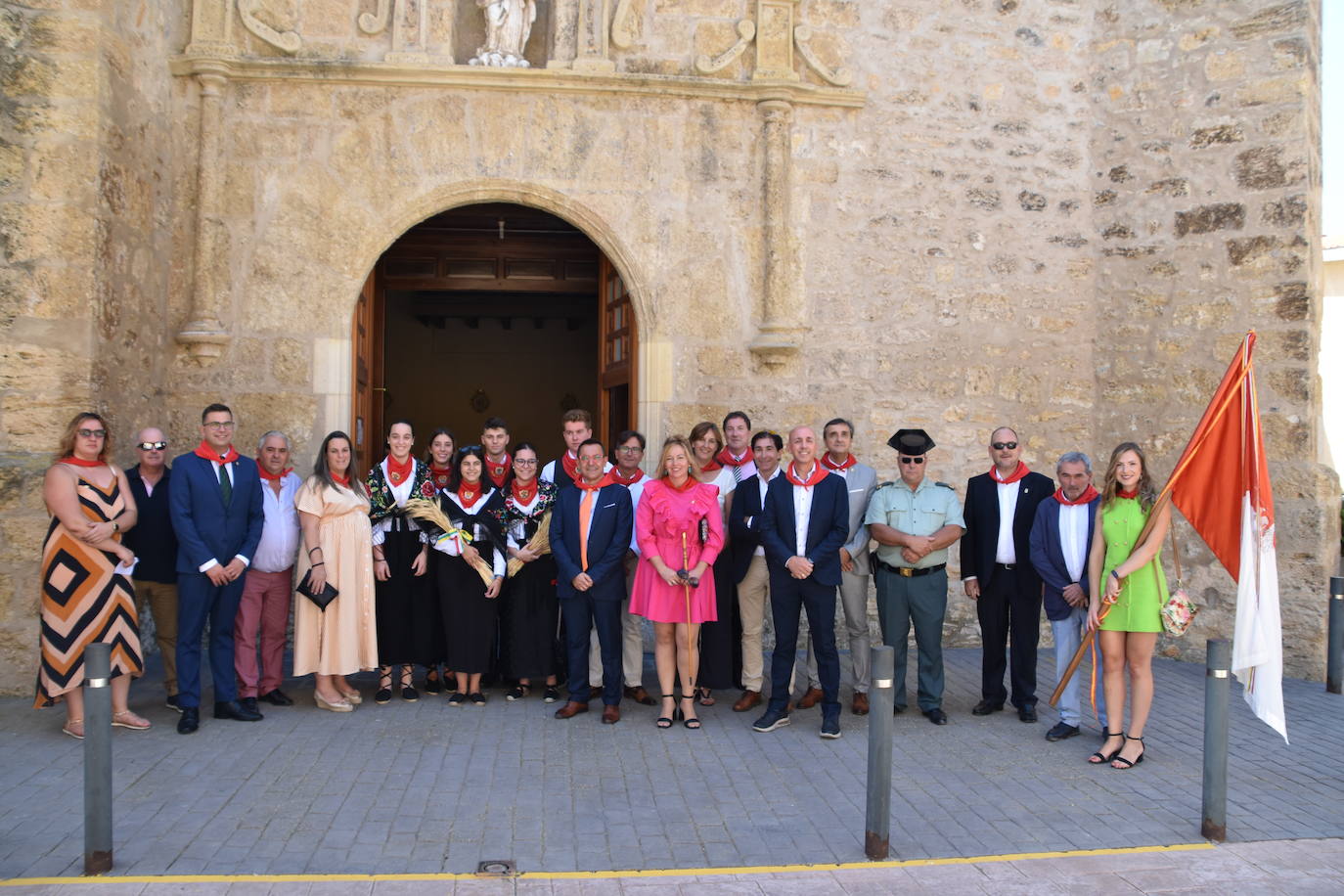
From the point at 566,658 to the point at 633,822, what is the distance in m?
2.35

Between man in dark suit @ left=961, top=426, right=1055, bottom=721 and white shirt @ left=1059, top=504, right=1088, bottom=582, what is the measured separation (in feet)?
0.97

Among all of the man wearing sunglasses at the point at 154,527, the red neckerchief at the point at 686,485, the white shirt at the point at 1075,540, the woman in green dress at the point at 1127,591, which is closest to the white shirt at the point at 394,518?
the man wearing sunglasses at the point at 154,527

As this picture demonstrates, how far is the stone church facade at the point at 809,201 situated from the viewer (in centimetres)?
768

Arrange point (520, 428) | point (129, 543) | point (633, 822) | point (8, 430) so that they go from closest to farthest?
point (633, 822) < point (129, 543) < point (8, 430) < point (520, 428)

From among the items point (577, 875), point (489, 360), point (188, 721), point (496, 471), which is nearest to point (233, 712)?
point (188, 721)

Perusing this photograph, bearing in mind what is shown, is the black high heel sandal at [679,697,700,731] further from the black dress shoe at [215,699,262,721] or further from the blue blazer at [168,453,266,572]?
the blue blazer at [168,453,266,572]

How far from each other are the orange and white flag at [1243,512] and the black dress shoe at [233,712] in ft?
16.5

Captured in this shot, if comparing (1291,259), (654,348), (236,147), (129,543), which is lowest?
(129,543)

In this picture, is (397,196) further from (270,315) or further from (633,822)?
(633,822)

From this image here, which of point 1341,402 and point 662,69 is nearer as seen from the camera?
point 662,69

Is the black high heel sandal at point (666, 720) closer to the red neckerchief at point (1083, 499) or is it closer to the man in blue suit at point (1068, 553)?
the man in blue suit at point (1068, 553)

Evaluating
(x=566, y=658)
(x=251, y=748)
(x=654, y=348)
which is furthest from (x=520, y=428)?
Result: (x=251, y=748)

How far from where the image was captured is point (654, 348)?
26.8ft

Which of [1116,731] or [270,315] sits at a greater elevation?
[270,315]
